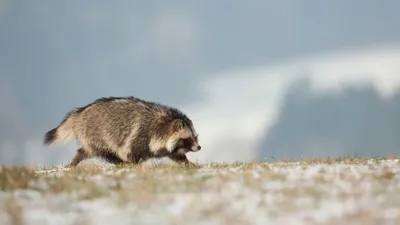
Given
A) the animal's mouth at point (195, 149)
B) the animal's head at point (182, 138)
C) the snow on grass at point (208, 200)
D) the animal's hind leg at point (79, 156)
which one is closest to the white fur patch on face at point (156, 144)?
the animal's head at point (182, 138)

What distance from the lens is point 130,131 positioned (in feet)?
68.6

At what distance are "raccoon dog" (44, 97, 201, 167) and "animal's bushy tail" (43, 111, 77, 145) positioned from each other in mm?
30

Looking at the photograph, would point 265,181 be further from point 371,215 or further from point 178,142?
point 178,142

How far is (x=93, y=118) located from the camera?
21594 millimetres

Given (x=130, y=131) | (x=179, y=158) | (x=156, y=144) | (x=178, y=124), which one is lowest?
(x=179, y=158)

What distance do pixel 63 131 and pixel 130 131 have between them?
2.77 m

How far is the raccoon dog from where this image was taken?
20141mm

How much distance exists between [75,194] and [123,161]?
36.1 ft

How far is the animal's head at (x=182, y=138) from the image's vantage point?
2000 cm

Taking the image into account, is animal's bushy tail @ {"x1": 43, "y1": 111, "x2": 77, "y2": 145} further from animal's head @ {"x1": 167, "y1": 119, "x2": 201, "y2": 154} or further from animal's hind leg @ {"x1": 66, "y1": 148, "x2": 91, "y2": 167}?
animal's head @ {"x1": 167, "y1": 119, "x2": 201, "y2": 154}

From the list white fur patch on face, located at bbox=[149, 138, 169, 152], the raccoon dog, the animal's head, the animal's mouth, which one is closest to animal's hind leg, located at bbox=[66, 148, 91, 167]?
the raccoon dog

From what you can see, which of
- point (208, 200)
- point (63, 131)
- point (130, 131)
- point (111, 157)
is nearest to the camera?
point (208, 200)

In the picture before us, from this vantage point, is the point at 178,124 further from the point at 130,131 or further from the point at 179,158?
the point at 130,131

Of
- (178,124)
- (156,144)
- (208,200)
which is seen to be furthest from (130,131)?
(208,200)
